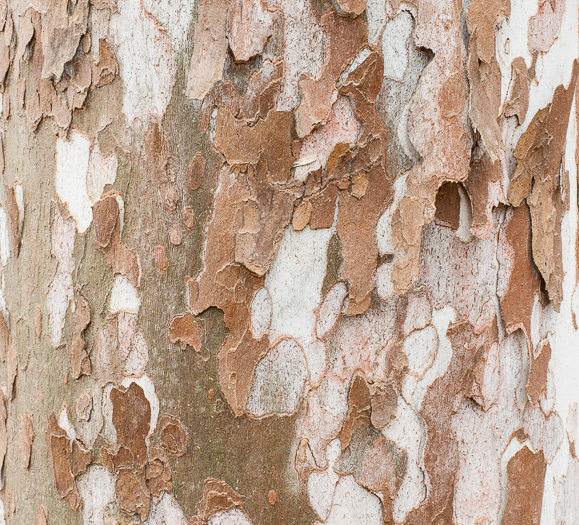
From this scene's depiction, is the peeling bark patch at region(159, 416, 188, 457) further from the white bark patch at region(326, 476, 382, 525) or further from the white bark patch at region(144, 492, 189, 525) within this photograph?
the white bark patch at region(326, 476, 382, 525)

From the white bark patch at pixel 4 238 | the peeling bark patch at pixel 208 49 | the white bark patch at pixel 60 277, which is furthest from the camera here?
the white bark patch at pixel 4 238

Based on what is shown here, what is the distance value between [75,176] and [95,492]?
1.35ft

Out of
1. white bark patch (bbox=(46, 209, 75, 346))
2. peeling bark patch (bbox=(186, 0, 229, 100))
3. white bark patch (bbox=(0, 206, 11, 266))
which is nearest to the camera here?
peeling bark patch (bbox=(186, 0, 229, 100))

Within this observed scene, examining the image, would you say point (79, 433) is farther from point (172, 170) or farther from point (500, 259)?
point (500, 259)

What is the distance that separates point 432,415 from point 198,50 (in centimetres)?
52

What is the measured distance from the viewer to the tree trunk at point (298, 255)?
72cm

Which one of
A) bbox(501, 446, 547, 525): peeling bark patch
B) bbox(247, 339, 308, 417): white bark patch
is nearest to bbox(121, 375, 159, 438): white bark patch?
bbox(247, 339, 308, 417): white bark patch

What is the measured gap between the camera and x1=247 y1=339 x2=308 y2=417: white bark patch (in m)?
0.74

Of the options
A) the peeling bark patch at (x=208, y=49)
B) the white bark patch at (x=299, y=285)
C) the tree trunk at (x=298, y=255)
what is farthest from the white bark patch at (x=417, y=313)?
the peeling bark patch at (x=208, y=49)

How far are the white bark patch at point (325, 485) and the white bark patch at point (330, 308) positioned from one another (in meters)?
0.14

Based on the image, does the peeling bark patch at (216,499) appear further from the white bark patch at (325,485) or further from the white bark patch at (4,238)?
the white bark patch at (4,238)

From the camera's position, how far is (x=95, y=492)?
2.64ft

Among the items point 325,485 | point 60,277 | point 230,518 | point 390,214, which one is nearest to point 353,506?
point 325,485

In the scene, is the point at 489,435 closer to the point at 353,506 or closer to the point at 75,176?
the point at 353,506
